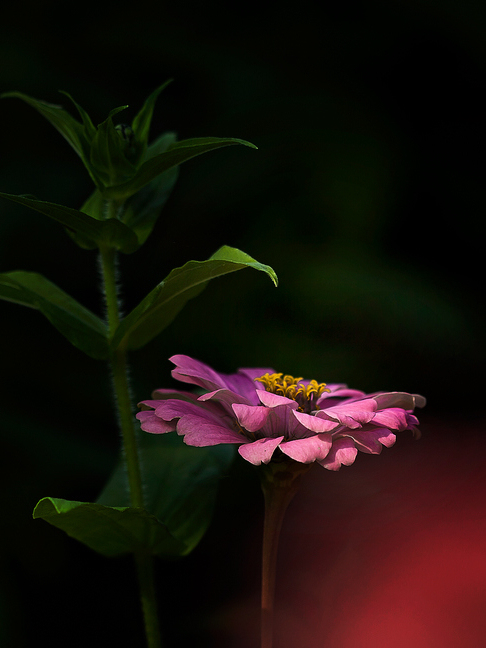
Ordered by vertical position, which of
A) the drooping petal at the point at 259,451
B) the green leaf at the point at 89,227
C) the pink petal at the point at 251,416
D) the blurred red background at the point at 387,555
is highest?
the green leaf at the point at 89,227

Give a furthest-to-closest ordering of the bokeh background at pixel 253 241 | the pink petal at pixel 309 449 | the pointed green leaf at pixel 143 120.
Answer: the bokeh background at pixel 253 241 → the pointed green leaf at pixel 143 120 → the pink petal at pixel 309 449

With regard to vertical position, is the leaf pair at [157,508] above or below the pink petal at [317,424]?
below

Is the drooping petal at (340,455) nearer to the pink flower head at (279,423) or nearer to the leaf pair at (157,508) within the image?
the pink flower head at (279,423)

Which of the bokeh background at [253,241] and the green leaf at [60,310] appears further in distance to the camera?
the bokeh background at [253,241]

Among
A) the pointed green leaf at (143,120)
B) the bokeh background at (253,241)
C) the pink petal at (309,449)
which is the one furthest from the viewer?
the bokeh background at (253,241)

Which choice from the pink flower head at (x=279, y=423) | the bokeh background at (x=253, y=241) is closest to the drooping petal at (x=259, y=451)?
the pink flower head at (x=279, y=423)

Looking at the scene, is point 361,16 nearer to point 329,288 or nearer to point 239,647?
point 329,288

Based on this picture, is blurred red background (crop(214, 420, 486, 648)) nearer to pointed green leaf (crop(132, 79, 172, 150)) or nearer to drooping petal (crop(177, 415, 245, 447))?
drooping petal (crop(177, 415, 245, 447))

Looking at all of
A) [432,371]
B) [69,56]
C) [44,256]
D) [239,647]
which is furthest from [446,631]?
[69,56]
